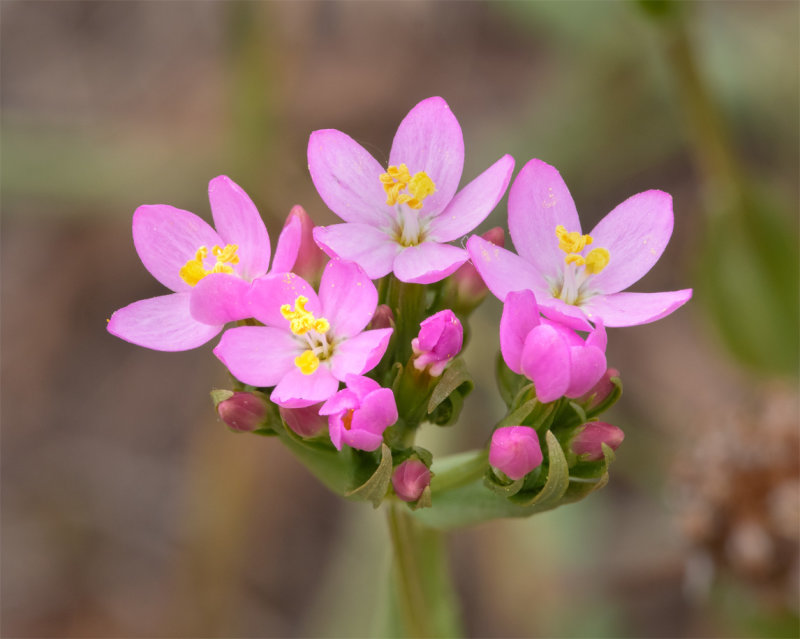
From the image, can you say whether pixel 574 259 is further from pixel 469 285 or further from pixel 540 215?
pixel 469 285

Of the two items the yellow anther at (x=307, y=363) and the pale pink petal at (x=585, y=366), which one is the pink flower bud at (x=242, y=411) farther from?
the pale pink petal at (x=585, y=366)

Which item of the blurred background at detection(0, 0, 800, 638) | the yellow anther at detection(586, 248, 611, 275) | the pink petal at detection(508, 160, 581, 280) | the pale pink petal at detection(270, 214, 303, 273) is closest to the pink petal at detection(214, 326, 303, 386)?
the pale pink petal at detection(270, 214, 303, 273)

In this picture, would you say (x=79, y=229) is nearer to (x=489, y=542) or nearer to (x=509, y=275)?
(x=489, y=542)

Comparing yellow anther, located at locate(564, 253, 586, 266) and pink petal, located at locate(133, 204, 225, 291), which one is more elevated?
pink petal, located at locate(133, 204, 225, 291)

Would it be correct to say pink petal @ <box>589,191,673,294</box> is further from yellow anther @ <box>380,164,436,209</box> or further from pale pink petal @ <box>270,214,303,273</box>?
pale pink petal @ <box>270,214,303,273</box>

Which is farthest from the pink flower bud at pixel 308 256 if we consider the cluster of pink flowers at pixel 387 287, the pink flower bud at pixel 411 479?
the pink flower bud at pixel 411 479

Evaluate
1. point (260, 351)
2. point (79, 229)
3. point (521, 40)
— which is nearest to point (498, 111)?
point (521, 40)
